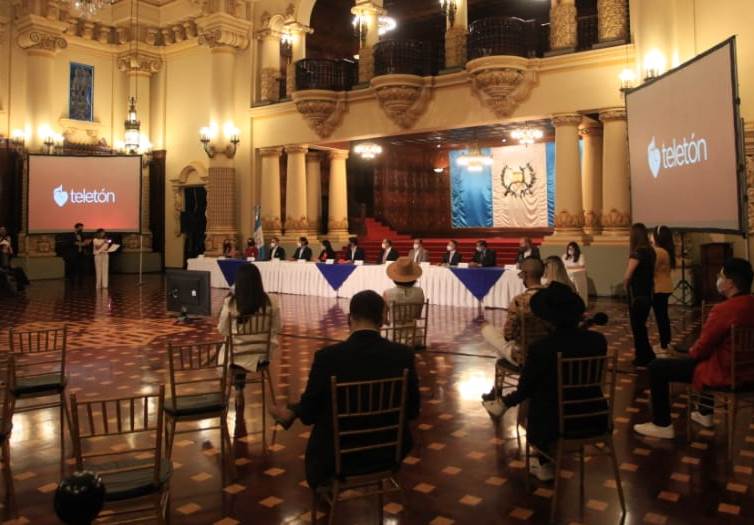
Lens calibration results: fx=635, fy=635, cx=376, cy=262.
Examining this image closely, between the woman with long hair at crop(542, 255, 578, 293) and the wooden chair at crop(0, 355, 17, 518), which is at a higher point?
the woman with long hair at crop(542, 255, 578, 293)

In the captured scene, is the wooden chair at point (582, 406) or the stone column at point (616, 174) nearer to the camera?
the wooden chair at point (582, 406)

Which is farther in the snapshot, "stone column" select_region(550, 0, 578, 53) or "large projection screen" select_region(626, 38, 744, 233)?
"stone column" select_region(550, 0, 578, 53)

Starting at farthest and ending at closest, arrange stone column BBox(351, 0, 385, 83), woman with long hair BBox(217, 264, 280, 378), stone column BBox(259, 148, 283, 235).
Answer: stone column BBox(259, 148, 283, 235) → stone column BBox(351, 0, 385, 83) → woman with long hair BBox(217, 264, 280, 378)

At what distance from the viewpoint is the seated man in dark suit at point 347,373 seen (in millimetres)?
2740

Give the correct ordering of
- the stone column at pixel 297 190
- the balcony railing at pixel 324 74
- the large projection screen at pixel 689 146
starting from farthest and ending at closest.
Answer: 1. the stone column at pixel 297 190
2. the balcony railing at pixel 324 74
3. the large projection screen at pixel 689 146

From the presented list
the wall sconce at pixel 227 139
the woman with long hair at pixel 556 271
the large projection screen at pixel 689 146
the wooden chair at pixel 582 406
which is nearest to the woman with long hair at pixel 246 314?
the woman with long hair at pixel 556 271

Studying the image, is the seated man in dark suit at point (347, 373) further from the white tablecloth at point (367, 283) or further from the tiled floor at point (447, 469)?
the white tablecloth at point (367, 283)

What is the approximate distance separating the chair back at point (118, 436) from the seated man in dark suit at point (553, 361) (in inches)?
68.5

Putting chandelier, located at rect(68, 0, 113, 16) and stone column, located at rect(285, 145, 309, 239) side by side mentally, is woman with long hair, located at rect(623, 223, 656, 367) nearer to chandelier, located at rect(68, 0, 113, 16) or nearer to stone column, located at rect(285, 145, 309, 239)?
chandelier, located at rect(68, 0, 113, 16)

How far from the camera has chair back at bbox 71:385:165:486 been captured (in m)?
2.56

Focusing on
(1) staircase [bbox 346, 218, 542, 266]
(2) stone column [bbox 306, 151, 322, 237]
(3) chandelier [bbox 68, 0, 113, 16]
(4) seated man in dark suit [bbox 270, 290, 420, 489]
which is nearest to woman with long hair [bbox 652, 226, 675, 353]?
(4) seated man in dark suit [bbox 270, 290, 420, 489]

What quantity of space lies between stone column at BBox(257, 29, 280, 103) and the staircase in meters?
4.64

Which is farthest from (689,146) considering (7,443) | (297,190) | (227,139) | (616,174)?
(227,139)

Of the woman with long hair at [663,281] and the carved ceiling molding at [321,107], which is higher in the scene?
the carved ceiling molding at [321,107]
